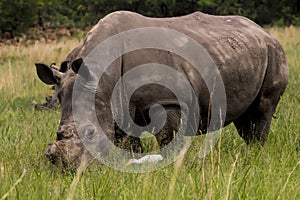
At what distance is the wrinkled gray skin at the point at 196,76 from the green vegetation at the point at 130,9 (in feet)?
67.0

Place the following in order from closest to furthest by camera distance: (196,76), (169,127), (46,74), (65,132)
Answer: (65,132)
(46,74)
(169,127)
(196,76)

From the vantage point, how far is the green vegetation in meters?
25.7

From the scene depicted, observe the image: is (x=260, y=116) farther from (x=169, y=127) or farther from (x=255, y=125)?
(x=169, y=127)

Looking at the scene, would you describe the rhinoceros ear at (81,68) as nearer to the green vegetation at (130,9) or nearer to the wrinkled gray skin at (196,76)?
the wrinkled gray skin at (196,76)

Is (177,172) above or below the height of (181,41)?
above

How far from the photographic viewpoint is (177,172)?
291 centimetres

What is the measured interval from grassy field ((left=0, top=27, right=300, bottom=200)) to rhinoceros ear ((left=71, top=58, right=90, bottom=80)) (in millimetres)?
631

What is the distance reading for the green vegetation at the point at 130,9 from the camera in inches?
1011

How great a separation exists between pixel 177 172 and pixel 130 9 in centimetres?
2926

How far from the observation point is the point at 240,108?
18.1ft

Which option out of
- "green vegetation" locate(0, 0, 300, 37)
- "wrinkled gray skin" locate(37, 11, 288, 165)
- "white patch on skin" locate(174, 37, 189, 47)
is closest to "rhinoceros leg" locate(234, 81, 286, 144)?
"wrinkled gray skin" locate(37, 11, 288, 165)

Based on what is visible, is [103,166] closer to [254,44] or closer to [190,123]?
[190,123]

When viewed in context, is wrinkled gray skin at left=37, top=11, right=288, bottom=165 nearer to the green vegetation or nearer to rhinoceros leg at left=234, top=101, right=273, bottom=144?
rhinoceros leg at left=234, top=101, right=273, bottom=144

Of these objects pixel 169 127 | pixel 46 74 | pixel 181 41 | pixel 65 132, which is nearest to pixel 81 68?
pixel 65 132
